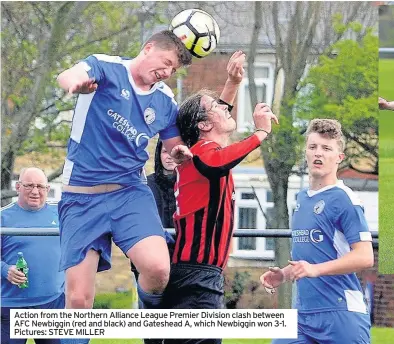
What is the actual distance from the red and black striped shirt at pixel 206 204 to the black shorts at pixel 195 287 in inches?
1.8

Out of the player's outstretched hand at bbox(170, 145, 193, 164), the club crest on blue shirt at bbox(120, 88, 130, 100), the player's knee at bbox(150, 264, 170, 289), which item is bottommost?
the player's knee at bbox(150, 264, 170, 289)

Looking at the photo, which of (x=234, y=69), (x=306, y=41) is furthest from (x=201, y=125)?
(x=306, y=41)

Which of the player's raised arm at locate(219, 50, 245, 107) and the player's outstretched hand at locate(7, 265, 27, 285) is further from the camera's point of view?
the player's outstretched hand at locate(7, 265, 27, 285)

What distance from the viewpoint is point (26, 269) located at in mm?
6086

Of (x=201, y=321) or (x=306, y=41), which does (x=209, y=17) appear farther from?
(x=201, y=321)

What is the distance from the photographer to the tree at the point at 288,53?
6.00 metres

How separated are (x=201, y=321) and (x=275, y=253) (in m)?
0.68

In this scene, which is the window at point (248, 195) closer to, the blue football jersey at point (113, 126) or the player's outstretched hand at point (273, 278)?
the player's outstretched hand at point (273, 278)

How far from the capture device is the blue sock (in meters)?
5.59

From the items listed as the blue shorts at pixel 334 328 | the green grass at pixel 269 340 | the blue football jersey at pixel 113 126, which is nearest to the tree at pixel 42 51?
the blue football jersey at pixel 113 126

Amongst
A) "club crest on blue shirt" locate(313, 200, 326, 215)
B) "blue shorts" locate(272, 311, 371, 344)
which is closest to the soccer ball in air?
"club crest on blue shirt" locate(313, 200, 326, 215)

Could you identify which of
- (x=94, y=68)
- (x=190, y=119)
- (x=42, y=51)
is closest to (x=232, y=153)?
(x=190, y=119)

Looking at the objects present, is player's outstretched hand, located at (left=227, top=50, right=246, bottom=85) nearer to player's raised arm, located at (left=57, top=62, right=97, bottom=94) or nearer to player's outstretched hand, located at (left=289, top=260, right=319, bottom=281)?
player's raised arm, located at (left=57, top=62, right=97, bottom=94)

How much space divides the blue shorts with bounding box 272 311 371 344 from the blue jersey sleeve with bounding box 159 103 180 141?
4.18 feet
